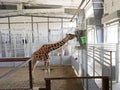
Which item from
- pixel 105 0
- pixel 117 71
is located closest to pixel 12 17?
pixel 105 0

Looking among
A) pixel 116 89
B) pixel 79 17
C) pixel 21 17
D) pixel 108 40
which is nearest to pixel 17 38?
pixel 21 17

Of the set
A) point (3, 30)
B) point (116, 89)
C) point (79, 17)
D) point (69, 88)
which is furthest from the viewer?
point (3, 30)

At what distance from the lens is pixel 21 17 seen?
418 inches

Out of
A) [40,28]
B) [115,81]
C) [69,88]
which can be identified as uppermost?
[40,28]

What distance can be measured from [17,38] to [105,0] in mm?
5242

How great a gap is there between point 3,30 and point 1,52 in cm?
119

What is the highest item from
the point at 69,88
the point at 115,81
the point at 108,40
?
the point at 108,40

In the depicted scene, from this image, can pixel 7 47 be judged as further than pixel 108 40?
Yes

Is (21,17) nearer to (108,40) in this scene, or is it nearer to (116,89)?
(108,40)

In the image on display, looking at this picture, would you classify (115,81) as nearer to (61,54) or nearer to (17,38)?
(61,54)

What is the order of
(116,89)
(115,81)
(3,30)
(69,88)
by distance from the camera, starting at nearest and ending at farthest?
1. (116,89)
2. (115,81)
3. (69,88)
4. (3,30)

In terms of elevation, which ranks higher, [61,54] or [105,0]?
[105,0]

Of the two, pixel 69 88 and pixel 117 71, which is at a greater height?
pixel 117 71

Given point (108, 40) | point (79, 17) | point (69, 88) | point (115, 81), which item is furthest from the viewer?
point (79, 17)
